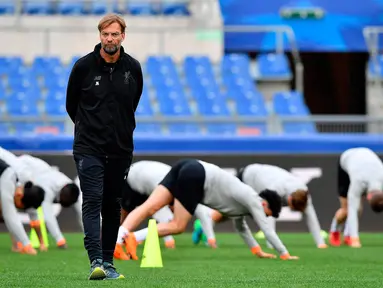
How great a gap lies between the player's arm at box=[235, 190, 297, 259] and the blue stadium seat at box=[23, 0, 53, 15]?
14.6 metres

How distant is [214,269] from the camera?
1203 cm

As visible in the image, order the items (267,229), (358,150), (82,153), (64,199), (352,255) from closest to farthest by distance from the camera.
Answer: (82,153)
(267,229)
(352,255)
(64,199)
(358,150)

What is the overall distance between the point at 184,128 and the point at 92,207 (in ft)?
38.0

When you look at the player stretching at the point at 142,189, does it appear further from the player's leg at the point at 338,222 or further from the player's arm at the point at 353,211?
the player's leg at the point at 338,222

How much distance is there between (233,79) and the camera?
25.1m

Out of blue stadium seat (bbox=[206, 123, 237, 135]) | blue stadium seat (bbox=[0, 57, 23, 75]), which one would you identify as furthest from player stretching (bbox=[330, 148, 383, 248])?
blue stadium seat (bbox=[0, 57, 23, 75])

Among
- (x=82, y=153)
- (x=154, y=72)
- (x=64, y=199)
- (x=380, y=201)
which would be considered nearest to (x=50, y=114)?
(x=154, y=72)

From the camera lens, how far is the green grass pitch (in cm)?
991

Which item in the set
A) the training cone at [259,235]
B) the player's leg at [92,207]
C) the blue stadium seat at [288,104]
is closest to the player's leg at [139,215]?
the player's leg at [92,207]

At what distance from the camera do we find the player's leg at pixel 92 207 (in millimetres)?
9820

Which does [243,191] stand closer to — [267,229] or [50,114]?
[267,229]

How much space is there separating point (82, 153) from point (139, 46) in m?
16.5

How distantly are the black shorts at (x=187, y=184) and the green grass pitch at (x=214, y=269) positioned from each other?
72 centimetres

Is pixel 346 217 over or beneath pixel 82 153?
beneath
